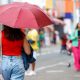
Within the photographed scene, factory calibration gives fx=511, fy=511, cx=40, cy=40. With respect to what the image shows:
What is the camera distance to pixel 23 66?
7.93 meters

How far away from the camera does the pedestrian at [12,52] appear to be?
7789mm

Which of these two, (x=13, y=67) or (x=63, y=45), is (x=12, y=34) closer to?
(x=13, y=67)

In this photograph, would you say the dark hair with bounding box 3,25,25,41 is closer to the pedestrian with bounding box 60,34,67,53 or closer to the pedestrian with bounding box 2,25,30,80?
the pedestrian with bounding box 2,25,30,80

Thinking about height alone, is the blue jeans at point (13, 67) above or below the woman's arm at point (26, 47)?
below

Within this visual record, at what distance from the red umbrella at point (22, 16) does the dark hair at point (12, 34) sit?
0.44 feet

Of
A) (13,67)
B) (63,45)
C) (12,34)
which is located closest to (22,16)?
(12,34)

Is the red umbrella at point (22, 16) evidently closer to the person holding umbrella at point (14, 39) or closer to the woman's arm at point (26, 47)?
the person holding umbrella at point (14, 39)

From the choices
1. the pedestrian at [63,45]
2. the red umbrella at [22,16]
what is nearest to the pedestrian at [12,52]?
the red umbrella at [22,16]

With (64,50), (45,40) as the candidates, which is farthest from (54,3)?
(64,50)

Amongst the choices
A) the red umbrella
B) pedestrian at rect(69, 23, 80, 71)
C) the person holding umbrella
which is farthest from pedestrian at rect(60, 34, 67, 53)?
the person holding umbrella

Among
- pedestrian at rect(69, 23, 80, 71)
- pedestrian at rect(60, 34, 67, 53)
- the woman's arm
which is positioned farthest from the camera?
pedestrian at rect(60, 34, 67, 53)

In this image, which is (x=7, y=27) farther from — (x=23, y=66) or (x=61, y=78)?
(x=61, y=78)

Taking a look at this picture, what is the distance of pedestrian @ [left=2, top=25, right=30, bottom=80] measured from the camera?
7.79 meters

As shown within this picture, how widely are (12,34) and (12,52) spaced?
0.28m
